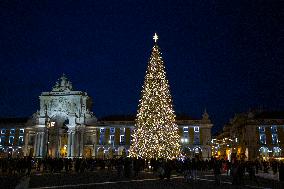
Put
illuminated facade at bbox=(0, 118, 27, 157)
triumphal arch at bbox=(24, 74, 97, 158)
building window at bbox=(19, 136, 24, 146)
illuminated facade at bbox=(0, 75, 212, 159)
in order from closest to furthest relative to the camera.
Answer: illuminated facade at bbox=(0, 75, 212, 159) < triumphal arch at bbox=(24, 74, 97, 158) < illuminated facade at bbox=(0, 118, 27, 157) < building window at bbox=(19, 136, 24, 146)

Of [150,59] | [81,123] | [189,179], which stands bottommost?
[189,179]

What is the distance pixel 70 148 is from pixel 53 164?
35453 mm

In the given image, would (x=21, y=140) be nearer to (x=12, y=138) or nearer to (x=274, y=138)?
(x=12, y=138)

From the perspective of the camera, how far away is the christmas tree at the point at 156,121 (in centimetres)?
3369

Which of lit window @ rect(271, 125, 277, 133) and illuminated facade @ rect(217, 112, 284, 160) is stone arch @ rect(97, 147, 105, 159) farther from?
lit window @ rect(271, 125, 277, 133)

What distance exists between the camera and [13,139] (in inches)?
Result: 2945

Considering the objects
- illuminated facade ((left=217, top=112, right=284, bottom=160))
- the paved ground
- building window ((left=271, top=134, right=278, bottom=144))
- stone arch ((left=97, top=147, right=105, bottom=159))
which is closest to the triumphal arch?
stone arch ((left=97, top=147, right=105, bottom=159))

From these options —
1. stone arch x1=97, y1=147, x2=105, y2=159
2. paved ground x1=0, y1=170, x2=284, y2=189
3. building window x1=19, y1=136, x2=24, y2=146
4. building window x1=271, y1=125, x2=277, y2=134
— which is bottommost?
paved ground x1=0, y1=170, x2=284, y2=189

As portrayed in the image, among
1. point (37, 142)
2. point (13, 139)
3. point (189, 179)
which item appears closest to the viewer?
point (189, 179)

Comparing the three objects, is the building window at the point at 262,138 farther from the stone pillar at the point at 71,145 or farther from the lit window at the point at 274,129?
the stone pillar at the point at 71,145

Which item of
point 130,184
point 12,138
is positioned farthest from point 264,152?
point 12,138

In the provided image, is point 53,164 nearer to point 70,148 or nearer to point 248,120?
point 70,148

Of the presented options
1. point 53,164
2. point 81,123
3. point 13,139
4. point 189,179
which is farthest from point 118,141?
point 189,179

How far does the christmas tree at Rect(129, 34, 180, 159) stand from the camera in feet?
111
